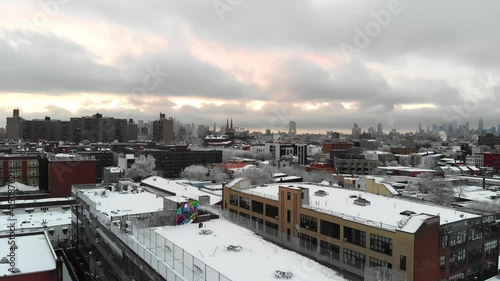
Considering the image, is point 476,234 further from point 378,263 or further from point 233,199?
point 233,199

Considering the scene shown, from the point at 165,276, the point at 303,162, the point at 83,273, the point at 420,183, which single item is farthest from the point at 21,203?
the point at 303,162

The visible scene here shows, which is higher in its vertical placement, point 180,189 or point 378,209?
point 378,209

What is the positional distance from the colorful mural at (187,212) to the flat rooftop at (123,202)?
261 inches

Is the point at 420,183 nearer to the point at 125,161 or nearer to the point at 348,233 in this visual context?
the point at 348,233

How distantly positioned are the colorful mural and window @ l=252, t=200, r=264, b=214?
1196 centimetres

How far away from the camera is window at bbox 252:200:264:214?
125 feet

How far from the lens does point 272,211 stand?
36.8 meters

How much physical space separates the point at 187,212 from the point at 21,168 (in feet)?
181

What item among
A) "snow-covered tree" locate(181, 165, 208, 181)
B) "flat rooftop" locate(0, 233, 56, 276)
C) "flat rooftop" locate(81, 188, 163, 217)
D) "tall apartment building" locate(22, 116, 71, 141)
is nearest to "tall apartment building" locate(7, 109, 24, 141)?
"tall apartment building" locate(22, 116, 71, 141)

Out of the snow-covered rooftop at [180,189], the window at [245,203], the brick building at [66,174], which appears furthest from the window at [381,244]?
the brick building at [66,174]

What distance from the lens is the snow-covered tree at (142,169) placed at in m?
99.0

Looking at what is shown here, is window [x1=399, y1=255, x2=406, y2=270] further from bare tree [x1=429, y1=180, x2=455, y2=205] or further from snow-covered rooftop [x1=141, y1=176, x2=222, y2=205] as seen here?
bare tree [x1=429, y1=180, x2=455, y2=205]

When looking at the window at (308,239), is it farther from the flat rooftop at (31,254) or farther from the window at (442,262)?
the flat rooftop at (31,254)

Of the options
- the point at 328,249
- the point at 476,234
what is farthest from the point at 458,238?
the point at 328,249
